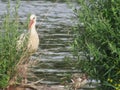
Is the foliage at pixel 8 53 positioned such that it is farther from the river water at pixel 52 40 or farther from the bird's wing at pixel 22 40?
the river water at pixel 52 40

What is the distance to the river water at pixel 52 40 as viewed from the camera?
45.1ft

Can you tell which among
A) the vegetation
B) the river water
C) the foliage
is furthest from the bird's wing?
→ the vegetation

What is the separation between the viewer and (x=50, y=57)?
52.3 ft

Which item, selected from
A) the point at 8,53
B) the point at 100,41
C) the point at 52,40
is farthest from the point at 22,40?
the point at 52,40

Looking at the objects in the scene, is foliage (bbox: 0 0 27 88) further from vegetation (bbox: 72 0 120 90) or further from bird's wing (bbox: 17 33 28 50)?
vegetation (bbox: 72 0 120 90)

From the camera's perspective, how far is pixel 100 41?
869 centimetres

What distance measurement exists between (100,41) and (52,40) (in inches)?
393

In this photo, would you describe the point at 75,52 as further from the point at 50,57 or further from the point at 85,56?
the point at 50,57

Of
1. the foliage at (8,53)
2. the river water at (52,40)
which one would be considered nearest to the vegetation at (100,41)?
the river water at (52,40)

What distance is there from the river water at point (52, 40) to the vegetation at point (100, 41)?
0.54 meters

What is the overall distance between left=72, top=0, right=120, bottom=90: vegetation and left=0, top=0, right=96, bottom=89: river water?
1.77 ft

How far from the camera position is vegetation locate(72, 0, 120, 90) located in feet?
28.1

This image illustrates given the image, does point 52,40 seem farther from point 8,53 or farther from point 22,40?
point 8,53

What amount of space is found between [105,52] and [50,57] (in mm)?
7222
